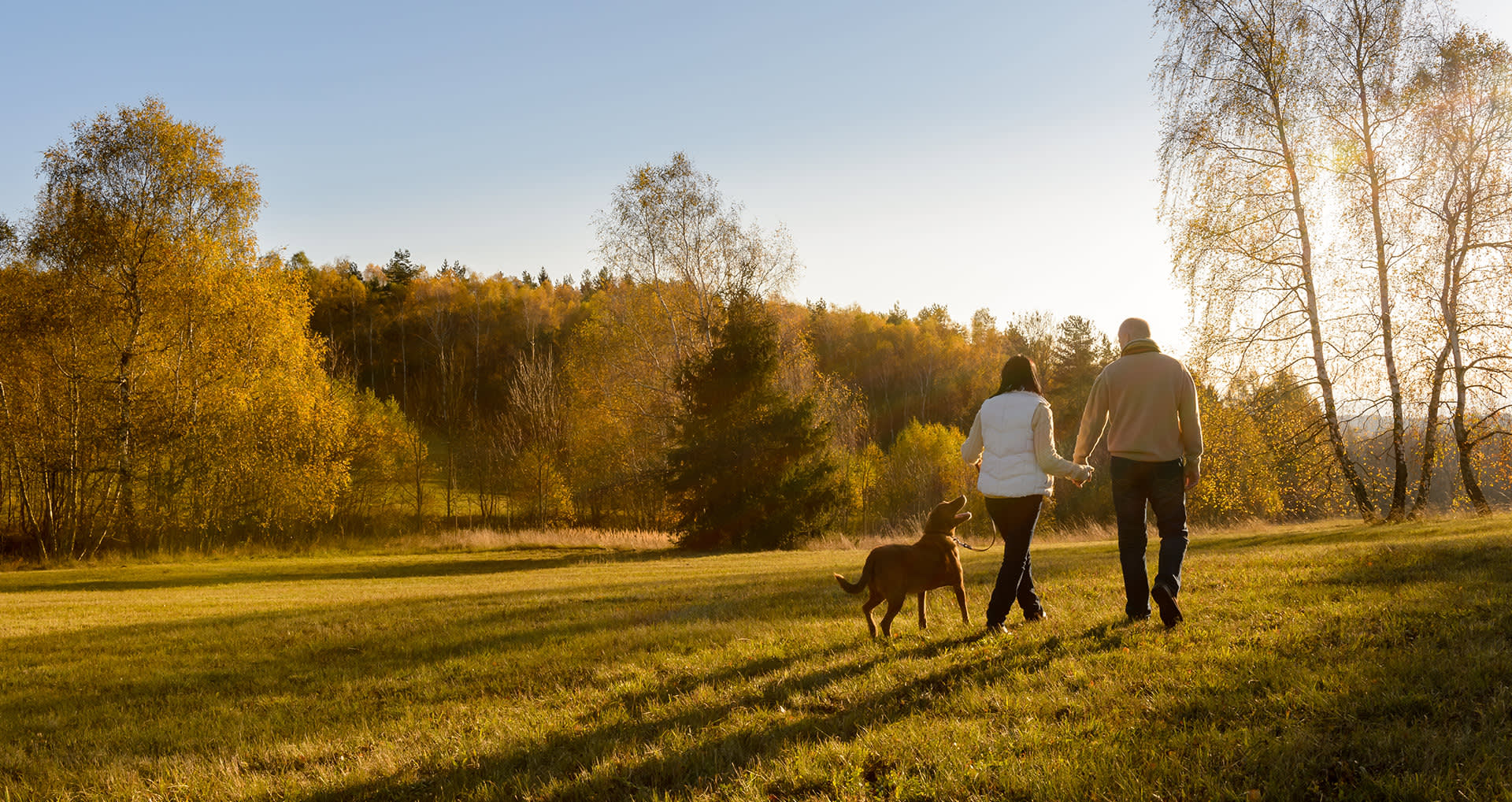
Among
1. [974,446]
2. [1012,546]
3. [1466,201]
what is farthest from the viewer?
[1466,201]

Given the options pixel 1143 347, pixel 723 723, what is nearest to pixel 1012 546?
pixel 1143 347

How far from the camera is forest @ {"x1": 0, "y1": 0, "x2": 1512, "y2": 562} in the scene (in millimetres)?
17359

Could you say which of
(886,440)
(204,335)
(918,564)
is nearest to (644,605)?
(918,564)

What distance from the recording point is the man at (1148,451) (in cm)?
562

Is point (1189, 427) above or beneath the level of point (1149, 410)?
beneath

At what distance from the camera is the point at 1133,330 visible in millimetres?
6043

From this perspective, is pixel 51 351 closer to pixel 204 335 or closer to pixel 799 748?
pixel 204 335

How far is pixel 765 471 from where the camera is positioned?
1034 inches

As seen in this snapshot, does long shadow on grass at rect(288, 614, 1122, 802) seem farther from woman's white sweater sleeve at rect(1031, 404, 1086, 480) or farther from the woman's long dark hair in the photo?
the woman's long dark hair

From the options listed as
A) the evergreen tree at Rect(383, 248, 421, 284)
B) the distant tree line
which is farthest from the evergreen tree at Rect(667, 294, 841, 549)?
the evergreen tree at Rect(383, 248, 421, 284)

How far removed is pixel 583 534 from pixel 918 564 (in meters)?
24.5

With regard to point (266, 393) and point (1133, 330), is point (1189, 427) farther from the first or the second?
point (266, 393)

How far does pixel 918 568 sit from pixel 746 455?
20.1 metres

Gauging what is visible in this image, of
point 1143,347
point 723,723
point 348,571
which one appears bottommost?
point 348,571
